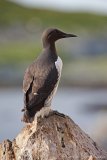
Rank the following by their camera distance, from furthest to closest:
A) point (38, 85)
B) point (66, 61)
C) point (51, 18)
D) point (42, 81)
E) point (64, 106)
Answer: point (51, 18) → point (66, 61) → point (64, 106) → point (42, 81) → point (38, 85)

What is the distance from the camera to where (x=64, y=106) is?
163 ft

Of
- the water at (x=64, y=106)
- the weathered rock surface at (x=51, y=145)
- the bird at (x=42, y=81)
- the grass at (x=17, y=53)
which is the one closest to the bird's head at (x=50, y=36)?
the bird at (x=42, y=81)

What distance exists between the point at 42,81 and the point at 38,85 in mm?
129

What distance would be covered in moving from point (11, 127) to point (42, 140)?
2882 centimetres

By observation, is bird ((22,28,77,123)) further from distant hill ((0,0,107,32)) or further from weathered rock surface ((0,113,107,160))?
distant hill ((0,0,107,32))

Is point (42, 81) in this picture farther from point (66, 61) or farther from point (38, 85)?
point (66, 61)

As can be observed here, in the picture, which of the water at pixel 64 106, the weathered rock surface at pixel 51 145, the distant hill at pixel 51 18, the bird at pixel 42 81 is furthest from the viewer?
the distant hill at pixel 51 18

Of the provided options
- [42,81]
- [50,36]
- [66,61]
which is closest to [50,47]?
[50,36]

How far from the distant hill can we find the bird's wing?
82.1m

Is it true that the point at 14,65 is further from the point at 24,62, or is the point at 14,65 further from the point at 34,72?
the point at 34,72

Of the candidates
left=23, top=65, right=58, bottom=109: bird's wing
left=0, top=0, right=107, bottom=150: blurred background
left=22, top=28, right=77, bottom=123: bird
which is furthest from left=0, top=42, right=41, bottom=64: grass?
left=23, top=65, right=58, bottom=109: bird's wing

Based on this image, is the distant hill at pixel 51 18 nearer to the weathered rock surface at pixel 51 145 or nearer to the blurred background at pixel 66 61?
the blurred background at pixel 66 61

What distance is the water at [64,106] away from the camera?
39.8m

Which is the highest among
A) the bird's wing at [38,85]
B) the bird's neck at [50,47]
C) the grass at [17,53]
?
the grass at [17,53]
